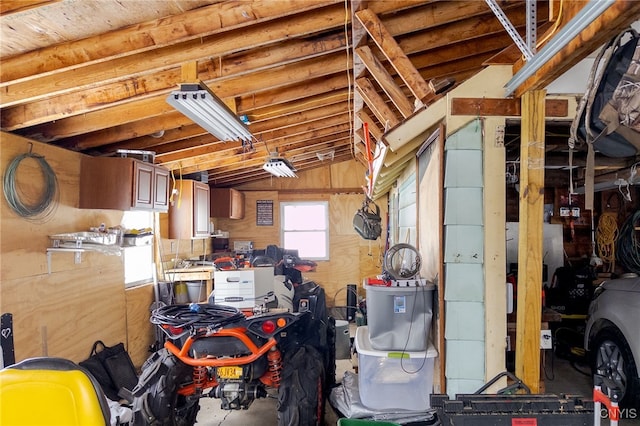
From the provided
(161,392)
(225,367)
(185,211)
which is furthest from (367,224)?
(161,392)

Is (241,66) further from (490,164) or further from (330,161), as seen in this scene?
(330,161)

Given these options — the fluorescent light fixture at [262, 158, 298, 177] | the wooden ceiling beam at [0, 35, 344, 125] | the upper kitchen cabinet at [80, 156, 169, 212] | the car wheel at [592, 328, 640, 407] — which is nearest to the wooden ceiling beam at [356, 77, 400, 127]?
the wooden ceiling beam at [0, 35, 344, 125]

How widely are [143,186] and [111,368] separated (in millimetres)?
1970

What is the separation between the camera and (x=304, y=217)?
27.9 ft

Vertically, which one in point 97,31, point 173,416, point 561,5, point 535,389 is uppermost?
point 97,31

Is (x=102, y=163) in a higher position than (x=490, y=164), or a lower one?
higher

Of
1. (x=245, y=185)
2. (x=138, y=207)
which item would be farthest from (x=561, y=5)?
(x=245, y=185)

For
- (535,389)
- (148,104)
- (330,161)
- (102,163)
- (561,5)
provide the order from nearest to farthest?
1. (561,5)
2. (535,389)
3. (148,104)
4. (102,163)
5. (330,161)

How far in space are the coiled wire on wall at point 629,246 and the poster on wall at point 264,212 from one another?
5.95 metres

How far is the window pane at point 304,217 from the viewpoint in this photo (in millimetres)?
8461

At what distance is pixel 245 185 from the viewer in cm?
853

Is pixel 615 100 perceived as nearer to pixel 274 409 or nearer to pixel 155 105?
pixel 155 105

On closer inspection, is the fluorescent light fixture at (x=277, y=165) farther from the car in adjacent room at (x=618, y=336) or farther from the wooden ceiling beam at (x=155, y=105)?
the car in adjacent room at (x=618, y=336)

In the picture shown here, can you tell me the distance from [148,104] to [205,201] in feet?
10.0
